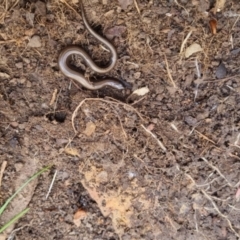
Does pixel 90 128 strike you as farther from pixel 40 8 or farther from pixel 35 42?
pixel 40 8

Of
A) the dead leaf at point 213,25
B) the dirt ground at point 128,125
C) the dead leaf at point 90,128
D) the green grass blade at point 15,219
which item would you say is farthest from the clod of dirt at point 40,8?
the green grass blade at point 15,219

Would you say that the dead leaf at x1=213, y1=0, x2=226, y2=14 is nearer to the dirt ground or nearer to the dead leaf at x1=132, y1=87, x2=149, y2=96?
the dirt ground

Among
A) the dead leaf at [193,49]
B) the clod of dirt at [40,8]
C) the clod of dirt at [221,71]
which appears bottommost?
the clod of dirt at [221,71]

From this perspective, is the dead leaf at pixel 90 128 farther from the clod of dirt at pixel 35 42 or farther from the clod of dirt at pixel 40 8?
the clod of dirt at pixel 40 8

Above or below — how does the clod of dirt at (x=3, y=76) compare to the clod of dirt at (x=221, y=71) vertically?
above

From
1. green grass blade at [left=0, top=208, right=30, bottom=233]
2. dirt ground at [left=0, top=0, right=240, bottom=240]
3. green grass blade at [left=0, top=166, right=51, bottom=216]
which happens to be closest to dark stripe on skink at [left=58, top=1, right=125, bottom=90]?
dirt ground at [left=0, top=0, right=240, bottom=240]

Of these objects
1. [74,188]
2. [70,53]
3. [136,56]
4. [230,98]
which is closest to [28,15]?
[70,53]

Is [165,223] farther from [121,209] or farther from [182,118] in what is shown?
[182,118]
